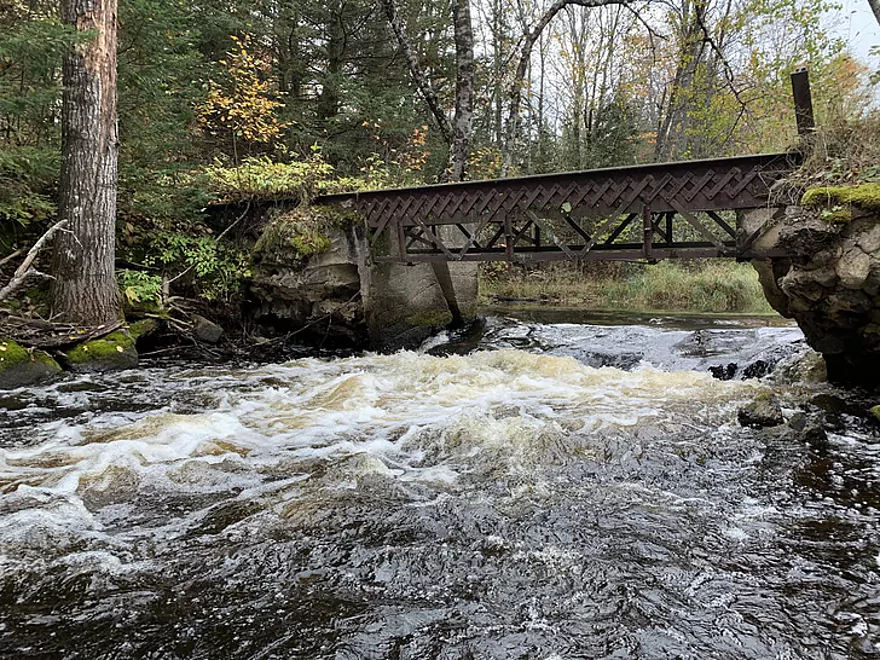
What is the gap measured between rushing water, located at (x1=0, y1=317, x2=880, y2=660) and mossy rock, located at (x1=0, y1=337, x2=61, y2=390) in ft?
1.77

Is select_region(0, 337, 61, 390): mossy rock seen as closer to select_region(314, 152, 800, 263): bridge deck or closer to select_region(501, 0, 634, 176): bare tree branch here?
select_region(314, 152, 800, 263): bridge deck

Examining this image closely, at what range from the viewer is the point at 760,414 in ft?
18.8

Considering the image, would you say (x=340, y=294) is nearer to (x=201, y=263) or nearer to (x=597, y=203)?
(x=201, y=263)

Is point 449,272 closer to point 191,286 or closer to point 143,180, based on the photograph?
point 191,286

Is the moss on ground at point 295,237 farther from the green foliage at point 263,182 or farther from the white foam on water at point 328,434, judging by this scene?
the white foam on water at point 328,434

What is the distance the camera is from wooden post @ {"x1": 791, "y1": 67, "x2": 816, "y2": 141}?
6.64 m

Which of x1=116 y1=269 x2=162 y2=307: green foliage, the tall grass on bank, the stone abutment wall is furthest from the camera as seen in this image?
the tall grass on bank

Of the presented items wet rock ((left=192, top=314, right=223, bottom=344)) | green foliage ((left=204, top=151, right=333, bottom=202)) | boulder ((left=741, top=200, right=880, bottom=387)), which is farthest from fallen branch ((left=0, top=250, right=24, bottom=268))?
boulder ((left=741, top=200, right=880, bottom=387))

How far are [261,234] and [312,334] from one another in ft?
7.43

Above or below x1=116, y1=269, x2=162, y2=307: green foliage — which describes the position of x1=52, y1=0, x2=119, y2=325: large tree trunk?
above

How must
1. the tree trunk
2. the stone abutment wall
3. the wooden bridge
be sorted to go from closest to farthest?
the wooden bridge, the stone abutment wall, the tree trunk

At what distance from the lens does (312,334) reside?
11.3 meters

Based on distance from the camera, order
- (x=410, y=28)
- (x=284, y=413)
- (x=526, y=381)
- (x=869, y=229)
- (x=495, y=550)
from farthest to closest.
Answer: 1. (x=410, y=28)
2. (x=526, y=381)
3. (x=284, y=413)
4. (x=869, y=229)
5. (x=495, y=550)

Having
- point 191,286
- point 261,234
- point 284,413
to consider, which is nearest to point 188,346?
point 191,286
